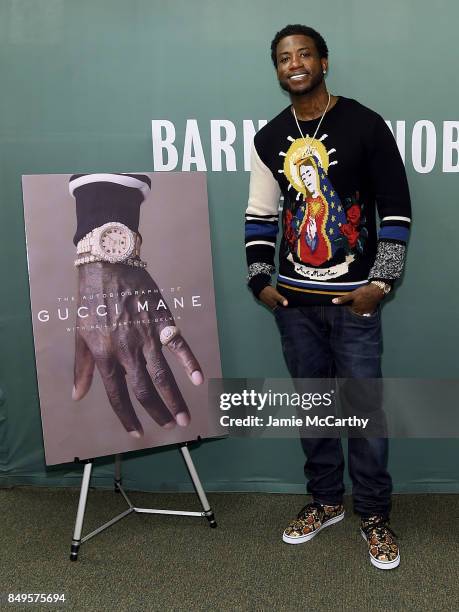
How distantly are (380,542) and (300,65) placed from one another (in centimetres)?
148

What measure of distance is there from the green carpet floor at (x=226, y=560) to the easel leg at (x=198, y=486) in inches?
1.9

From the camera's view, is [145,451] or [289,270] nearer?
[289,270]

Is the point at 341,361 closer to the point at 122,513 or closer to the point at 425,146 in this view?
the point at 425,146

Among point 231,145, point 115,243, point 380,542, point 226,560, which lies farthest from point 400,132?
point 226,560

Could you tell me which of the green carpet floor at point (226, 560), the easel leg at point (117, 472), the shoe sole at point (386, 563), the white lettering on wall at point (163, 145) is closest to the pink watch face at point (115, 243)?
the white lettering on wall at point (163, 145)

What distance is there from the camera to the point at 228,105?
92.6 inches

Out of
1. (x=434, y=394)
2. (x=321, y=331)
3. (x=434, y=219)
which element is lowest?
(x=434, y=394)

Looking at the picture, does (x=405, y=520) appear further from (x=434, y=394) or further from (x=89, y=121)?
(x=89, y=121)

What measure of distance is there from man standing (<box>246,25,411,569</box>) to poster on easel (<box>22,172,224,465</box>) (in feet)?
0.83

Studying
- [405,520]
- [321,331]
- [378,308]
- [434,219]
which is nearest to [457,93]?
[434,219]

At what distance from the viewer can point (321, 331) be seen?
216 cm

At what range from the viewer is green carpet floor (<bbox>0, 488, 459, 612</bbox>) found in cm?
192

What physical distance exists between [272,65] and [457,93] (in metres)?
0.63

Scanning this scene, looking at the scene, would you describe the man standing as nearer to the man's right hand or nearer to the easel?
the man's right hand
